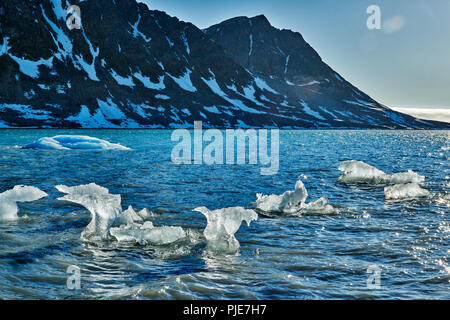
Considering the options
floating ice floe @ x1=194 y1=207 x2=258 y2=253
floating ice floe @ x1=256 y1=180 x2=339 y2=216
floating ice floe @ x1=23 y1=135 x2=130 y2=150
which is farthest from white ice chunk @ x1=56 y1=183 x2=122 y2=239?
floating ice floe @ x1=23 y1=135 x2=130 y2=150

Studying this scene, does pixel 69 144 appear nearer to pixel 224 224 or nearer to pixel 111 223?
pixel 111 223

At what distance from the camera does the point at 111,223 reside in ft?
35.8

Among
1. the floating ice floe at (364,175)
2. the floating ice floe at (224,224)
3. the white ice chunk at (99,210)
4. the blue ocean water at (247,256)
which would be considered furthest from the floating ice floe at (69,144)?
the floating ice floe at (224,224)

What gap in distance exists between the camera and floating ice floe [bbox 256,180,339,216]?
14484 mm

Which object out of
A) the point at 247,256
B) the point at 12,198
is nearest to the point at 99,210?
the point at 12,198

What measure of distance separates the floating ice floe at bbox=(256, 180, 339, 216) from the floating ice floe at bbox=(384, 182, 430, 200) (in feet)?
13.7

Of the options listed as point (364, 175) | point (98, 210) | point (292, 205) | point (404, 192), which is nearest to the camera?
point (98, 210)

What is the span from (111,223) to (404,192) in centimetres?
1338

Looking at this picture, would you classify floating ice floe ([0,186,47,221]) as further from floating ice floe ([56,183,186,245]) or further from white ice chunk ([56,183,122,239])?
white ice chunk ([56,183,122,239])

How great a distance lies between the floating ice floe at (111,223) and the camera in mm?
10164

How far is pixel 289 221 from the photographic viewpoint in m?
→ 13.1

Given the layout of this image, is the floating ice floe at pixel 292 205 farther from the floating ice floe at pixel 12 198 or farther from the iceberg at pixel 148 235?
the floating ice floe at pixel 12 198
